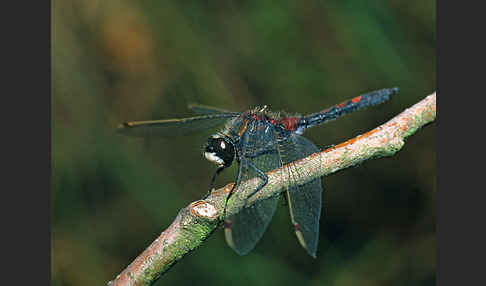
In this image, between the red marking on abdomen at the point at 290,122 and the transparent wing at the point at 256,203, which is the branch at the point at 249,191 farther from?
the red marking on abdomen at the point at 290,122

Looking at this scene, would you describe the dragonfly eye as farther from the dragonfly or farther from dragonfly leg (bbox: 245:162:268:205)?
dragonfly leg (bbox: 245:162:268:205)

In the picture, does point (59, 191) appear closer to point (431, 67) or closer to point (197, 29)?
point (197, 29)

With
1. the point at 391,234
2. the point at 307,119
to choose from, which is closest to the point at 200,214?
the point at 307,119

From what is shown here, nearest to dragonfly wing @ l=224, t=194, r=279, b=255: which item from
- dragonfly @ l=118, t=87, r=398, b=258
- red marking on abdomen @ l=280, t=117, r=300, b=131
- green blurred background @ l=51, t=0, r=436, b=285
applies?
dragonfly @ l=118, t=87, r=398, b=258

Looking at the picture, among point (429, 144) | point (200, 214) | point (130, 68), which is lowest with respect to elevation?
point (200, 214)

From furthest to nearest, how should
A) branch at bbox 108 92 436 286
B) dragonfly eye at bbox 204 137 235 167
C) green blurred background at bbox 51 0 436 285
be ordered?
green blurred background at bbox 51 0 436 285 → dragonfly eye at bbox 204 137 235 167 → branch at bbox 108 92 436 286

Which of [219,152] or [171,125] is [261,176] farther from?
[171,125]
